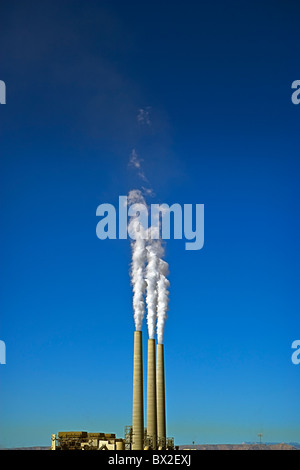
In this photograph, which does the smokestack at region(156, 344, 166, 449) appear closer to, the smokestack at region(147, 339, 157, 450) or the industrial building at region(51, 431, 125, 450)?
the smokestack at region(147, 339, 157, 450)

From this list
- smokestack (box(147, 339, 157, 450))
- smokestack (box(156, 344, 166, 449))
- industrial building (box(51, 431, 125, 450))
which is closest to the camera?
industrial building (box(51, 431, 125, 450))

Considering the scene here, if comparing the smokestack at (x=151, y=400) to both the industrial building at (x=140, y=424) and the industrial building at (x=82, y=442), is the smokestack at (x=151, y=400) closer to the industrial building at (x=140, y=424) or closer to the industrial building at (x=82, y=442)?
the industrial building at (x=140, y=424)

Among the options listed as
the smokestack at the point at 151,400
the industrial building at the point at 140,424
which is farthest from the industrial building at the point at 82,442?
the smokestack at the point at 151,400

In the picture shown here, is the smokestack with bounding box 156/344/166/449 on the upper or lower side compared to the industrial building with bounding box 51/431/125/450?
upper

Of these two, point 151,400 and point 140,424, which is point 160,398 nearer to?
point 151,400

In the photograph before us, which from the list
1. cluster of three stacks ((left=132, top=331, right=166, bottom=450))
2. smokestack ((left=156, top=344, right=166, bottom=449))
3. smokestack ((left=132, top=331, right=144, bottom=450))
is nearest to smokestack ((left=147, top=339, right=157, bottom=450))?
cluster of three stacks ((left=132, top=331, right=166, bottom=450))

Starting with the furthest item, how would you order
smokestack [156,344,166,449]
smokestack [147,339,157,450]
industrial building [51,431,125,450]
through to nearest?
smokestack [156,344,166,449] < smokestack [147,339,157,450] < industrial building [51,431,125,450]

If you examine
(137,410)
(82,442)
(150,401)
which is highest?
(150,401)

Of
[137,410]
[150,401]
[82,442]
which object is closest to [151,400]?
[150,401]
